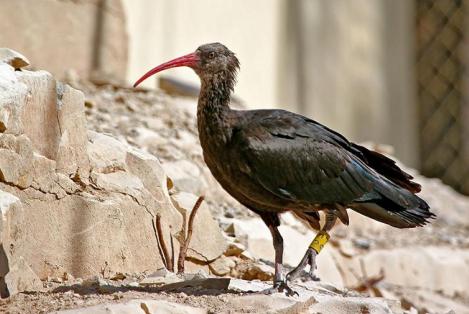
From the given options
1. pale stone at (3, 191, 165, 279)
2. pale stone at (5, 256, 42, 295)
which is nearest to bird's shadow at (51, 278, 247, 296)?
pale stone at (5, 256, 42, 295)

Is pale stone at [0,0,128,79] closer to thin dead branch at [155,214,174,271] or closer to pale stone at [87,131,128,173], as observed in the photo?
pale stone at [87,131,128,173]

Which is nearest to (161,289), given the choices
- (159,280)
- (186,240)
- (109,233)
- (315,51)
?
(159,280)

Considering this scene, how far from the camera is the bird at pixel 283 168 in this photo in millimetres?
4910

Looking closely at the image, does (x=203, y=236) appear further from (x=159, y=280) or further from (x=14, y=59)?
(x=14, y=59)

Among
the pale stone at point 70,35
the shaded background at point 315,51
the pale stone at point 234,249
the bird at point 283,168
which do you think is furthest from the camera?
the shaded background at point 315,51

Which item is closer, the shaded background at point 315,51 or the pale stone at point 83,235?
the pale stone at point 83,235

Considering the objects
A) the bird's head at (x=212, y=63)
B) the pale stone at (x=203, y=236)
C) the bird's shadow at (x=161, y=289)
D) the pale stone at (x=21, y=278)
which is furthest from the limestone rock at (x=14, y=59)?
A: the pale stone at (x=203, y=236)

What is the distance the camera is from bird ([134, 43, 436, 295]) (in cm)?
491

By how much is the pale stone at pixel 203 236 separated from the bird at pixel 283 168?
1.74 feet

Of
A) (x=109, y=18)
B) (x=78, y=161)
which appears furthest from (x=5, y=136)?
(x=109, y=18)

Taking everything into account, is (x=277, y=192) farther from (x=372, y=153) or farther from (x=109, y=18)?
(x=109, y=18)

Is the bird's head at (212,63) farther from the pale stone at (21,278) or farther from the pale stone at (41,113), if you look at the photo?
the pale stone at (21,278)

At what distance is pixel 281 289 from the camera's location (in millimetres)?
4816

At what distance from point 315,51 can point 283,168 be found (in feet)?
22.4
